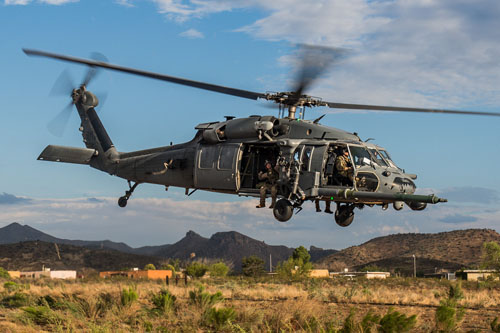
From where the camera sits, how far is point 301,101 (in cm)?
2267

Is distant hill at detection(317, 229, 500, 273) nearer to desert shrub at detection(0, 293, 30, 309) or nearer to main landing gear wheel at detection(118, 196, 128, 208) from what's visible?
main landing gear wheel at detection(118, 196, 128, 208)

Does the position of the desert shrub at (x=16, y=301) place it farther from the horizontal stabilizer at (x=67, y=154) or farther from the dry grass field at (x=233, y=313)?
the horizontal stabilizer at (x=67, y=154)

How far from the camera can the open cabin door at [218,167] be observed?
2261 cm

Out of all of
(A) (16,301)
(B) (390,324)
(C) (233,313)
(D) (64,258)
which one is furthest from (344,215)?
(D) (64,258)

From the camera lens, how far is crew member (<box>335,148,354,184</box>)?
822 inches

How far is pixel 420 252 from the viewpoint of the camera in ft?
403

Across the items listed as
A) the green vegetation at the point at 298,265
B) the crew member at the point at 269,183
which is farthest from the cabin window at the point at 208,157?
the green vegetation at the point at 298,265

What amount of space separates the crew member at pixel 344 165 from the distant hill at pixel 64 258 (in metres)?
82.4

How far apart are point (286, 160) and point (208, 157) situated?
3.18 meters

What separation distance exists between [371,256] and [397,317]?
398ft

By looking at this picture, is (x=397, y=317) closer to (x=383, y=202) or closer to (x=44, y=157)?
(x=383, y=202)

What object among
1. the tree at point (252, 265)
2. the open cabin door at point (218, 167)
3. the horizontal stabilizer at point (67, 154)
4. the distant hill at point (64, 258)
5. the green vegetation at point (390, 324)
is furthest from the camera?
the distant hill at point (64, 258)

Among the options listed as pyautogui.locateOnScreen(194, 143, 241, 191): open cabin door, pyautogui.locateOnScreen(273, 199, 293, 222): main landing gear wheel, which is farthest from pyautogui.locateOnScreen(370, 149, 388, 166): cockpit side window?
pyautogui.locateOnScreen(194, 143, 241, 191): open cabin door

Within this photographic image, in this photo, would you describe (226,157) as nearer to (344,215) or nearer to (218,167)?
(218,167)
